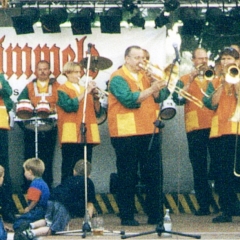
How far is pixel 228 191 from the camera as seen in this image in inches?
Answer: 524

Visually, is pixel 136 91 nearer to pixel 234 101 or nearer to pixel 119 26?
pixel 234 101

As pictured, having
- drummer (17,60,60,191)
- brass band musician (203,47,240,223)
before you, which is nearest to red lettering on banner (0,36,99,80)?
drummer (17,60,60,191)

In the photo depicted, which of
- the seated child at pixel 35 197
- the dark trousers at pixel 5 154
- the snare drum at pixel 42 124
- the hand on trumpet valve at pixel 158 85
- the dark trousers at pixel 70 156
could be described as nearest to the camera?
the seated child at pixel 35 197

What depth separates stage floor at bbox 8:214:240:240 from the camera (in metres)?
12.2

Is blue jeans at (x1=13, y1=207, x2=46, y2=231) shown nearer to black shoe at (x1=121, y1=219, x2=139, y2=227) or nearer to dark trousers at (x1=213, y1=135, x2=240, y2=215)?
black shoe at (x1=121, y1=219, x2=139, y2=227)

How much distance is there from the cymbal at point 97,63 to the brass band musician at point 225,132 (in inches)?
Result: 57.0

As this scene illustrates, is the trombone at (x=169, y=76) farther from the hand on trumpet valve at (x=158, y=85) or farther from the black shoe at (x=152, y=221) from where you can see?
the black shoe at (x=152, y=221)

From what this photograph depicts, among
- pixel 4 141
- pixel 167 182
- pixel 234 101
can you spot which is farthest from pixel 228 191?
pixel 4 141

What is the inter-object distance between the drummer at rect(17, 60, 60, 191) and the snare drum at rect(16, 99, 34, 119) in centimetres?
17

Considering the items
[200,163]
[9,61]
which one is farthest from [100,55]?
[200,163]

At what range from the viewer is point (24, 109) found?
557 inches

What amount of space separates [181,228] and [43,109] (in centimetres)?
245

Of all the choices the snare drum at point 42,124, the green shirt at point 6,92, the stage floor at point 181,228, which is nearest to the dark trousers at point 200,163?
the stage floor at point 181,228

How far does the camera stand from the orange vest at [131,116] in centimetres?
1316
